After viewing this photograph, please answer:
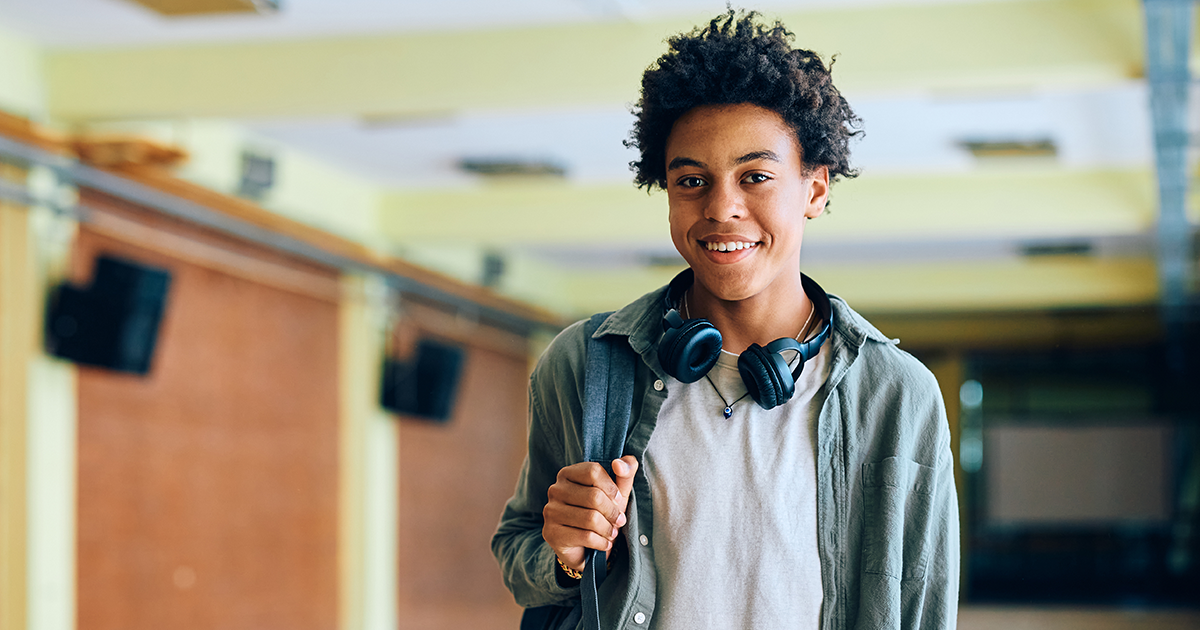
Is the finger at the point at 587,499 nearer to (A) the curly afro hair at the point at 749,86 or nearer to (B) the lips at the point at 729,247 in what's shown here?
(B) the lips at the point at 729,247

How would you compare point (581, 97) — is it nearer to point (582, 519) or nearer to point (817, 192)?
point (817, 192)

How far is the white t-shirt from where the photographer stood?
1.21 metres

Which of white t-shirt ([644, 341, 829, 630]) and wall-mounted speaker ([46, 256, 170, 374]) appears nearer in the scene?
white t-shirt ([644, 341, 829, 630])

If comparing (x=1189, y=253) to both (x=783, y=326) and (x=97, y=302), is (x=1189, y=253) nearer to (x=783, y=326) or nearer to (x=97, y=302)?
(x=97, y=302)

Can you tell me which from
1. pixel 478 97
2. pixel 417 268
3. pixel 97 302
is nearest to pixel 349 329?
pixel 417 268

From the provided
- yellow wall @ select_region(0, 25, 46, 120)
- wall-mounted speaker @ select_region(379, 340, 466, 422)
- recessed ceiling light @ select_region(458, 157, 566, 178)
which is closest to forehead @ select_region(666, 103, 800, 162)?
yellow wall @ select_region(0, 25, 46, 120)

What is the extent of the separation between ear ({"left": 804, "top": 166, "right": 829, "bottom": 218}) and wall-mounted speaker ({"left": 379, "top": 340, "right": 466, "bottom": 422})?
24.9 ft

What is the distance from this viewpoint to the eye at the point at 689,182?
1271mm

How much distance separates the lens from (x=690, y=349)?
125 centimetres

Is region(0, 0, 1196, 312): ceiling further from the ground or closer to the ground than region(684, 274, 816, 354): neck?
further from the ground

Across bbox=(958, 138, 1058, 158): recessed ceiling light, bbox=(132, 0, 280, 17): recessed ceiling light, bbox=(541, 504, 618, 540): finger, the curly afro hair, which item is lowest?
bbox=(541, 504, 618, 540): finger

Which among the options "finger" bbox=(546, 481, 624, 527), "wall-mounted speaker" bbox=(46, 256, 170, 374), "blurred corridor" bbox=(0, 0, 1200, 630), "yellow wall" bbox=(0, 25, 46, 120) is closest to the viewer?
"finger" bbox=(546, 481, 624, 527)

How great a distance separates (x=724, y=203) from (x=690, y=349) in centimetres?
14

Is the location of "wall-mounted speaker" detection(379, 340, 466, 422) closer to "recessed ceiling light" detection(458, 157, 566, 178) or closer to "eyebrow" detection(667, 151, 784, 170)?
"recessed ceiling light" detection(458, 157, 566, 178)
